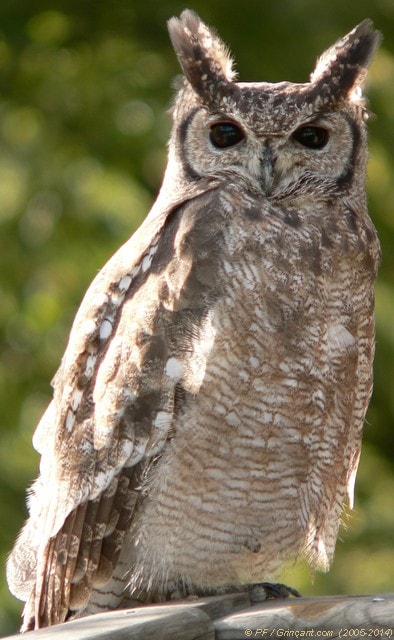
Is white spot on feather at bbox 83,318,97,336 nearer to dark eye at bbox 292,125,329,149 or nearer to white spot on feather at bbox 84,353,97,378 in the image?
white spot on feather at bbox 84,353,97,378

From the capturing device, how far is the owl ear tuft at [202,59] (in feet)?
10.7

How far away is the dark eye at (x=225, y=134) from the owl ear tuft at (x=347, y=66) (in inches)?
10.2

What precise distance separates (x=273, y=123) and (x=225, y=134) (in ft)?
0.51

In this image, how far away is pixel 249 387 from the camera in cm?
291

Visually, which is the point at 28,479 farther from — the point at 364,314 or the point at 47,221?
the point at 364,314

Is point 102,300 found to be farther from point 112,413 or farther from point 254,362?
point 254,362

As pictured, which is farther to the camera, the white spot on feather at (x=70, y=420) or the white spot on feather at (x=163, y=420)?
the white spot on feather at (x=70, y=420)

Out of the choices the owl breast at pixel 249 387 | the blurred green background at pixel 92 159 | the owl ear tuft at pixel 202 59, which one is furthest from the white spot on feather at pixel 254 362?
the blurred green background at pixel 92 159

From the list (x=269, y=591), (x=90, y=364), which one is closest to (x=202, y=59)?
(x=90, y=364)

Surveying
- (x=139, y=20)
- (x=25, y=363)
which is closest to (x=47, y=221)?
(x=25, y=363)

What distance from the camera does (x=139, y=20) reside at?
5.78m

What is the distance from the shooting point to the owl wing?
2.97 metres

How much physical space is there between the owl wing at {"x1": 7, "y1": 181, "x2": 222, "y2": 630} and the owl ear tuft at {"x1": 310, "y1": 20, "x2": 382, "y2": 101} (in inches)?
17.8

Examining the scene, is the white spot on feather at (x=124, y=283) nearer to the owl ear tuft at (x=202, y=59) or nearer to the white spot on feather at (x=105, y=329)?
the white spot on feather at (x=105, y=329)
